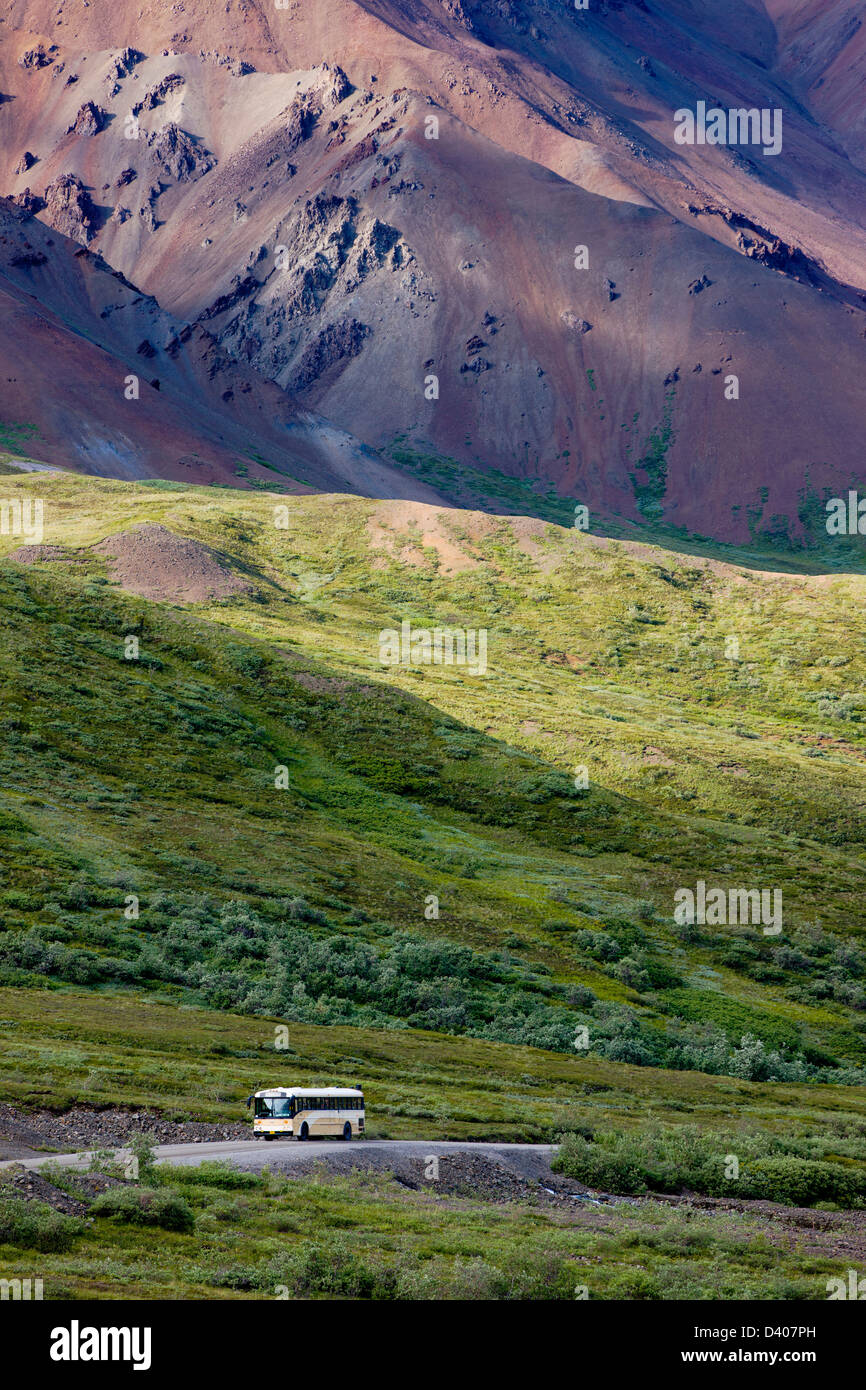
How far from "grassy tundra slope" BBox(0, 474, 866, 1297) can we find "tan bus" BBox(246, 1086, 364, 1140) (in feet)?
7.01

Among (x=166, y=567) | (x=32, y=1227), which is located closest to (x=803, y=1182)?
(x=32, y=1227)

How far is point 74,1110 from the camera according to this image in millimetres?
22062

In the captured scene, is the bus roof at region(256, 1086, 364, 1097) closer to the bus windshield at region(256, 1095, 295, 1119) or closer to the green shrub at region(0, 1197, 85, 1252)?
the bus windshield at region(256, 1095, 295, 1119)

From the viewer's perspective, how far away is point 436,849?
198ft

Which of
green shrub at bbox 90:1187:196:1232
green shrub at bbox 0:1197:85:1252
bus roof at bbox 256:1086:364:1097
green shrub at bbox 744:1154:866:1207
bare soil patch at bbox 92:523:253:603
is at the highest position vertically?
bare soil patch at bbox 92:523:253:603

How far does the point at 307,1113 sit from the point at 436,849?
36940 millimetres

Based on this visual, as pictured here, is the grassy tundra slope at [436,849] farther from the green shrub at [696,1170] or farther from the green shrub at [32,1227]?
the green shrub at [32,1227]

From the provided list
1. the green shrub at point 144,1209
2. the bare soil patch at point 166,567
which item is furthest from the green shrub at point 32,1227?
the bare soil patch at point 166,567

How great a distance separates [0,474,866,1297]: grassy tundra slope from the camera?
3125cm

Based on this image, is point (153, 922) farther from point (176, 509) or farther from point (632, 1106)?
point (176, 509)

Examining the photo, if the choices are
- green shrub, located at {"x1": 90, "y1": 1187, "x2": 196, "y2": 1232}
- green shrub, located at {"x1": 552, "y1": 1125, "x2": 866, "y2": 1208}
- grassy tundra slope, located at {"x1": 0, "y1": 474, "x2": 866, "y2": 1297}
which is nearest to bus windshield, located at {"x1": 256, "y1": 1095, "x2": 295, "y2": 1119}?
grassy tundra slope, located at {"x1": 0, "y1": 474, "x2": 866, "y2": 1297}

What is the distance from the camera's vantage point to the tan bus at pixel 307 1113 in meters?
23.2
